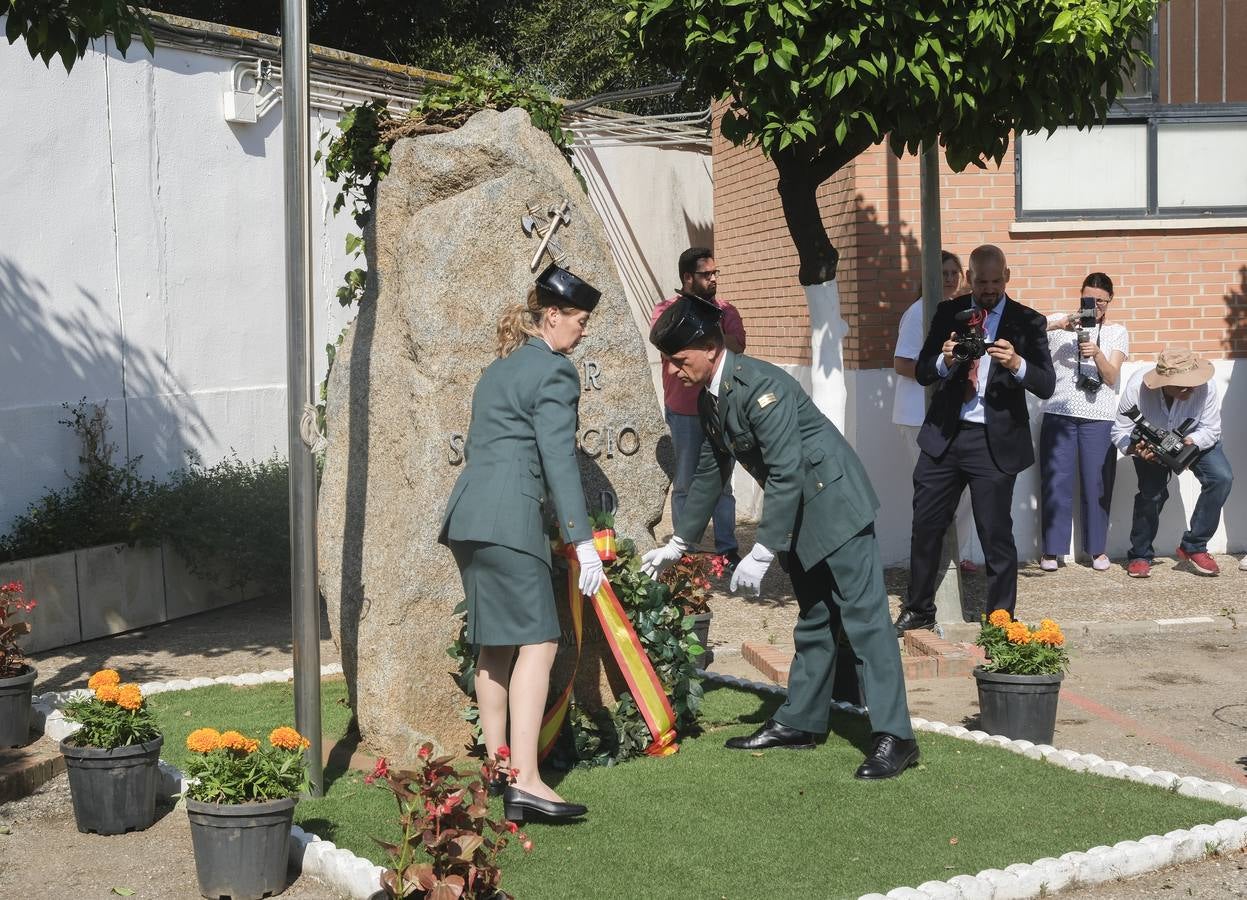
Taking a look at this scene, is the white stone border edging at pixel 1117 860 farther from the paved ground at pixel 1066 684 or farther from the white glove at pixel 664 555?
the white glove at pixel 664 555

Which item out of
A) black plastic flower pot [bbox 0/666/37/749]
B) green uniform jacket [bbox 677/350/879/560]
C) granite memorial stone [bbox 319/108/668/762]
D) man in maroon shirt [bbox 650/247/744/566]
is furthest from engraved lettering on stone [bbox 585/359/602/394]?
man in maroon shirt [bbox 650/247/744/566]

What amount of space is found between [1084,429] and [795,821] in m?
6.20

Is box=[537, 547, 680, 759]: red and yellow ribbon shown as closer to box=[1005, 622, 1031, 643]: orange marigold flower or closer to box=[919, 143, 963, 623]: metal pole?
box=[1005, 622, 1031, 643]: orange marigold flower

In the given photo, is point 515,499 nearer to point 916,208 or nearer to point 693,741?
point 693,741

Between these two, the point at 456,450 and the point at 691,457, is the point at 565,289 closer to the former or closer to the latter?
the point at 456,450

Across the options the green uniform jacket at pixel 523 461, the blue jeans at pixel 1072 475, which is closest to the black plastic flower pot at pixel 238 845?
the green uniform jacket at pixel 523 461

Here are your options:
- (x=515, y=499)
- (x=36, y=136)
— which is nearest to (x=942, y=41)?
(x=515, y=499)

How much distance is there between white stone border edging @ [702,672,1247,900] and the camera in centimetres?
473

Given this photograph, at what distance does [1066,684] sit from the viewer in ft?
25.8

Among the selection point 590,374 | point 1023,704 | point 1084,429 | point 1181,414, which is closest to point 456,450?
point 590,374

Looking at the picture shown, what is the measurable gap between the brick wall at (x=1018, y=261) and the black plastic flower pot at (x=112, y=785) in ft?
23.1

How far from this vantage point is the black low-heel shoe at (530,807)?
17.6ft

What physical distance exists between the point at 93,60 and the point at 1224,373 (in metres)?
8.94

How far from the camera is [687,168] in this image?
18859mm
